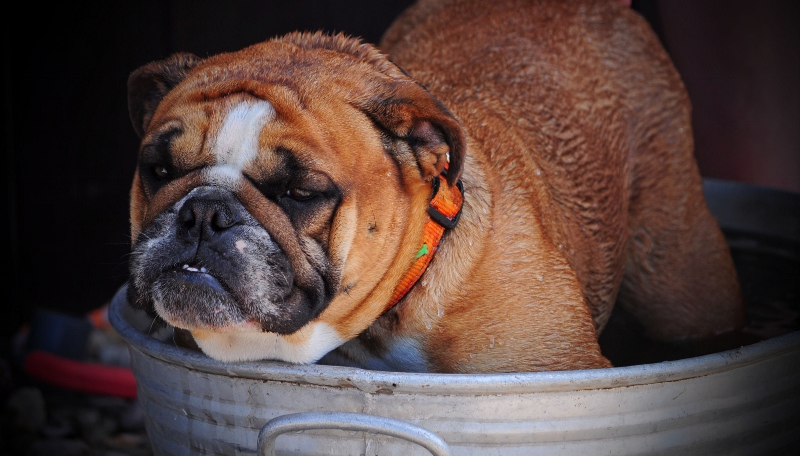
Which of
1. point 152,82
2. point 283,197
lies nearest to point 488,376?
point 283,197

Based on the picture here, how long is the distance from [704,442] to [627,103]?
1.63 meters

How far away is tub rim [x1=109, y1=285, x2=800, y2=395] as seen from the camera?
1746 millimetres

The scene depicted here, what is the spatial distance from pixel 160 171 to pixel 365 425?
0.90 m

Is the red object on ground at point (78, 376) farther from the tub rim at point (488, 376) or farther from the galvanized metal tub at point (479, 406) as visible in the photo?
the tub rim at point (488, 376)

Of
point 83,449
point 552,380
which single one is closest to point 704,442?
point 552,380

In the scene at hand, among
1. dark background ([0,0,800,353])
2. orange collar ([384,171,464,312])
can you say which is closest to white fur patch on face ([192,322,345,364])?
orange collar ([384,171,464,312])

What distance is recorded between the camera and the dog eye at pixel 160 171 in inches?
86.6

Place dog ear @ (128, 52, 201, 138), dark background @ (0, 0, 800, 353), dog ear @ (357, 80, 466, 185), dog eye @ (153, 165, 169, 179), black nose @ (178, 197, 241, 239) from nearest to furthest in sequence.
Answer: black nose @ (178, 197, 241, 239), dog ear @ (357, 80, 466, 185), dog eye @ (153, 165, 169, 179), dog ear @ (128, 52, 201, 138), dark background @ (0, 0, 800, 353)

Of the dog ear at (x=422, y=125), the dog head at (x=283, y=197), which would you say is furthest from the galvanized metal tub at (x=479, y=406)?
the dog ear at (x=422, y=125)

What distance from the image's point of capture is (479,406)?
1.82 meters

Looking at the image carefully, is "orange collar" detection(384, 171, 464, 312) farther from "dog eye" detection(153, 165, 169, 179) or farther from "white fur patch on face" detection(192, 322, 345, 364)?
"dog eye" detection(153, 165, 169, 179)

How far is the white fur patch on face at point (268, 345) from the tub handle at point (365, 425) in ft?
1.44

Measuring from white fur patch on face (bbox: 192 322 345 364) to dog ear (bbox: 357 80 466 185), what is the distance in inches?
19.8

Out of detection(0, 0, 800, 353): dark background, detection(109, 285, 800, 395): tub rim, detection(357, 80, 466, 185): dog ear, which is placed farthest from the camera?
Result: detection(0, 0, 800, 353): dark background
